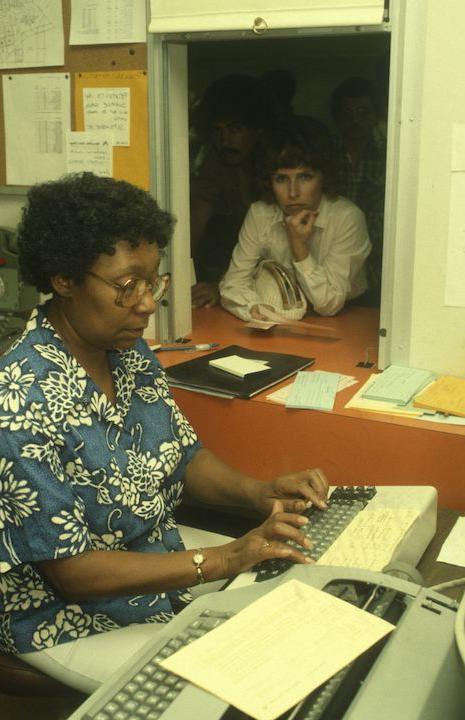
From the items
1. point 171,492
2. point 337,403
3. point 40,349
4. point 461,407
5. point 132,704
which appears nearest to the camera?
point 132,704

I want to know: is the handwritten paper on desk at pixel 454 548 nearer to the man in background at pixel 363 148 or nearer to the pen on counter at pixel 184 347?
the pen on counter at pixel 184 347

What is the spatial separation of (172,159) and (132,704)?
161cm

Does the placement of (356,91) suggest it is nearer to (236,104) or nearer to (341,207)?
(236,104)

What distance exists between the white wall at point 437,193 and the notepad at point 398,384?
4 centimetres

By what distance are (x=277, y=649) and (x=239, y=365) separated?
47.3 inches

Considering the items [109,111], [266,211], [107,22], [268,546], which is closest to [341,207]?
[266,211]

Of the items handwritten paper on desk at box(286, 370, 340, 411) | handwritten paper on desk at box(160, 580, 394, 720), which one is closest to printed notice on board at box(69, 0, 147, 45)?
handwritten paper on desk at box(286, 370, 340, 411)

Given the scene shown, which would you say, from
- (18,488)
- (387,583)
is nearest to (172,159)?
(18,488)

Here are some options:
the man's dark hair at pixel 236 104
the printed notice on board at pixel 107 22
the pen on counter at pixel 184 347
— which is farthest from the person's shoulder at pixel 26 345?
the man's dark hair at pixel 236 104

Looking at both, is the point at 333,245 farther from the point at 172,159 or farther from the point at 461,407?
the point at 461,407

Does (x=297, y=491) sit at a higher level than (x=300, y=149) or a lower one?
lower

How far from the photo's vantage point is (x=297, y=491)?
1.44 metres

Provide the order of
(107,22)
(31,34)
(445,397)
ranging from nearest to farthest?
(445,397)
(107,22)
(31,34)

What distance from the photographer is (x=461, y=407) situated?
66.8 inches
